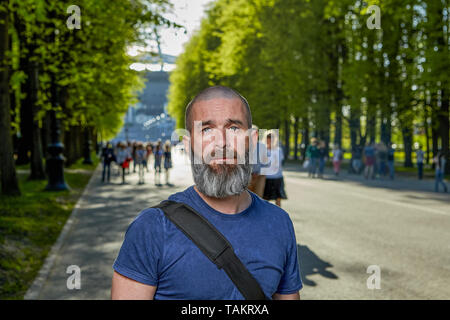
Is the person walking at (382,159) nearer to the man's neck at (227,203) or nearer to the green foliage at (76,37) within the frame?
the green foliage at (76,37)

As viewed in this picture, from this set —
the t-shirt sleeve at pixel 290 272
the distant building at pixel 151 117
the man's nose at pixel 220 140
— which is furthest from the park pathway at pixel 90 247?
the distant building at pixel 151 117

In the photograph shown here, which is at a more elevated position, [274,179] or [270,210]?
[270,210]

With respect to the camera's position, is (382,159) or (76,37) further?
(382,159)

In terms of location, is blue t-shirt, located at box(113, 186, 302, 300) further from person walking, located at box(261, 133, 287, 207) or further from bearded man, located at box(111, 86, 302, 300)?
person walking, located at box(261, 133, 287, 207)

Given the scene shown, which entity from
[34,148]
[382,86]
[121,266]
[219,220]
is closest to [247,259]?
[219,220]

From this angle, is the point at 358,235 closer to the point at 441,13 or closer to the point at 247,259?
the point at 247,259

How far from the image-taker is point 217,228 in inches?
76.4

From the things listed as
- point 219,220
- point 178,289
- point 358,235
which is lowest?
point 358,235

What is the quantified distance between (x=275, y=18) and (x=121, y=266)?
136 feet

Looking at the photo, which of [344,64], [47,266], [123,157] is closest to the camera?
[47,266]

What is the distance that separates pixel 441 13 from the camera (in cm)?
2589

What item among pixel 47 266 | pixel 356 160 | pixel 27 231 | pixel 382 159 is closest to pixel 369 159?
pixel 382 159

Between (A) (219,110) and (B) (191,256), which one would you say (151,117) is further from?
(B) (191,256)

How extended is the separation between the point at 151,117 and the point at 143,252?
A: 445 feet
